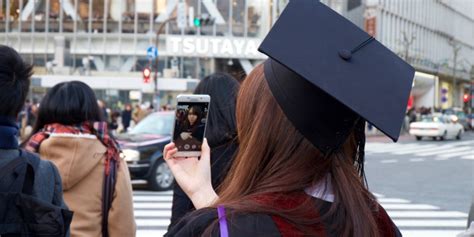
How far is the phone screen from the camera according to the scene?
1891 millimetres

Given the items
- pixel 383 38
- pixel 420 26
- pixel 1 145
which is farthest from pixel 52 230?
Result: pixel 420 26

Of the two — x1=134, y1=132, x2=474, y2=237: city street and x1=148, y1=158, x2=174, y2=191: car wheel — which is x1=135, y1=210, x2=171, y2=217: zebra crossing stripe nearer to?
x1=134, y1=132, x2=474, y2=237: city street

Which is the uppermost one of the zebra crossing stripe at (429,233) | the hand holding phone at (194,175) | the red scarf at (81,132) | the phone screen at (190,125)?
the phone screen at (190,125)

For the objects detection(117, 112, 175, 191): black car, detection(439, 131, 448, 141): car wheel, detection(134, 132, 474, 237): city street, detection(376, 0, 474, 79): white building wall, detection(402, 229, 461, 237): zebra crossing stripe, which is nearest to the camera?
detection(402, 229, 461, 237): zebra crossing stripe

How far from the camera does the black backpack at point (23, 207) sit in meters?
2.30

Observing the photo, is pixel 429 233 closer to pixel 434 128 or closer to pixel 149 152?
pixel 149 152

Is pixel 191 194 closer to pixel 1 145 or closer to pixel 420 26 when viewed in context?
pixel 1 145

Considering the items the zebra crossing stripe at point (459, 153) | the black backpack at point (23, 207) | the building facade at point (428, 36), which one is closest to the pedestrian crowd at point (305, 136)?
the black backpack at point (23, 207)

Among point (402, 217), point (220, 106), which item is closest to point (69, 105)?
point (220, 106)

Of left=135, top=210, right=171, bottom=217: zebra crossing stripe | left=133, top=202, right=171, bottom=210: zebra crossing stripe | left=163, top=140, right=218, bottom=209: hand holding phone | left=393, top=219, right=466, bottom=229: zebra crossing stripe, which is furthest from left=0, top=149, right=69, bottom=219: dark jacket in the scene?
left=133, top=202, right=171, bottom=210: zebra crossing stripe

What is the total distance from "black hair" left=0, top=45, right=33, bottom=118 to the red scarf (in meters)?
0.89

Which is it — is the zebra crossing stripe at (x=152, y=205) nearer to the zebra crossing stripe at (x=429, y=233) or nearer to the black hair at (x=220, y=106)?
the zebra crossing stripe at (x=429, y=233)

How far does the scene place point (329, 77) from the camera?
1.46 meters

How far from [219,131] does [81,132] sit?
2.41 feet
